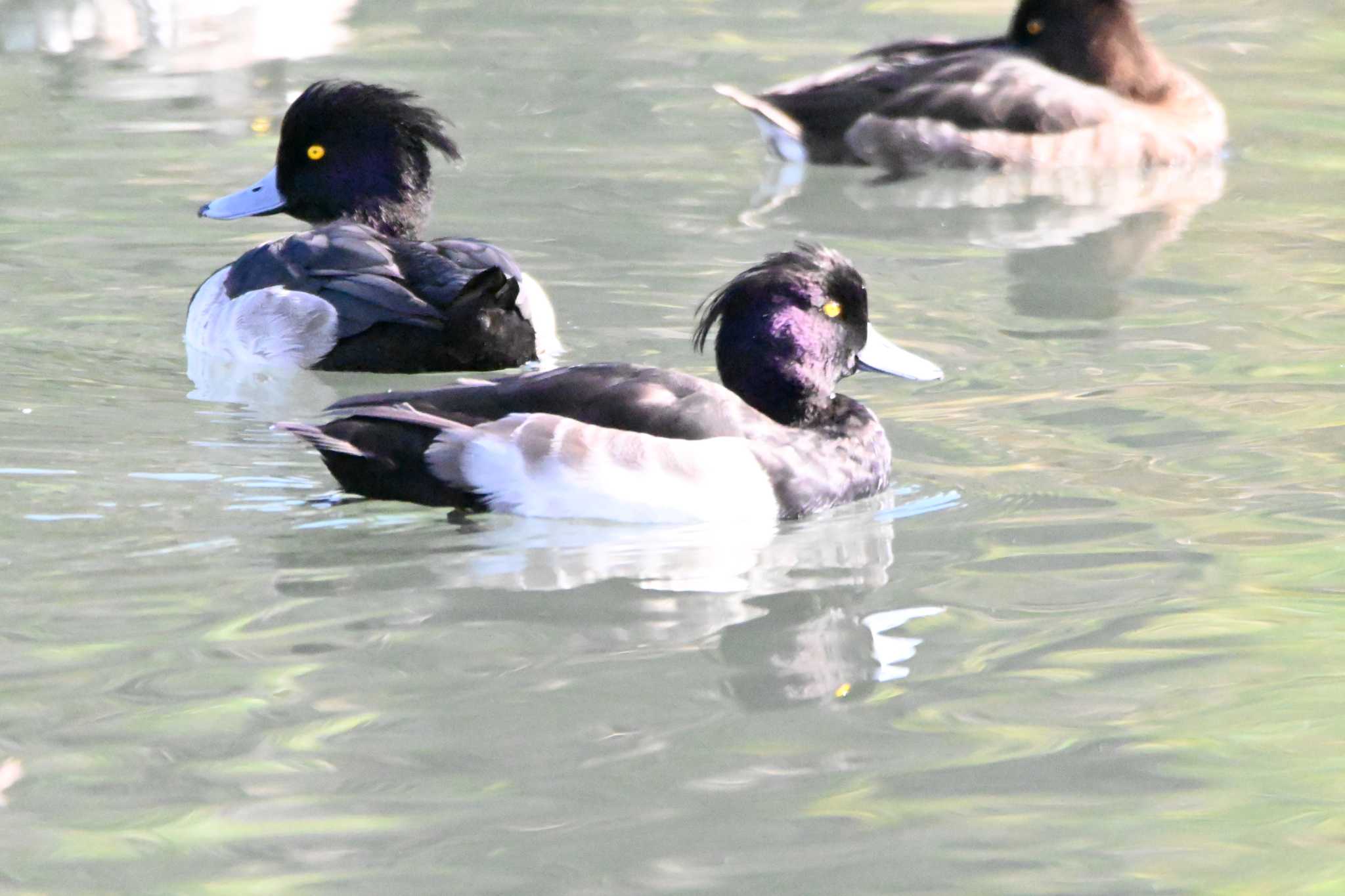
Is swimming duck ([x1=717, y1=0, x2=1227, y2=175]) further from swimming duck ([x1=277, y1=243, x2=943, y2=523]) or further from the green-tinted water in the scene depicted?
swimming duck ([x1=277, y1=243, x2=943, y2=523])

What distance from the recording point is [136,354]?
318 inches

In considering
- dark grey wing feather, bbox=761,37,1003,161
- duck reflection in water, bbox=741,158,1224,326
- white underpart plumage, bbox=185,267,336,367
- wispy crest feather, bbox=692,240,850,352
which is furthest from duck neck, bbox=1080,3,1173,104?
wispy crest feather, bbox=692,240,850,352

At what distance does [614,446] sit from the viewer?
6.08 m

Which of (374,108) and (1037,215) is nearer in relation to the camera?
(374,108)

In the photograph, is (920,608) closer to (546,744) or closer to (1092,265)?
(546,744)

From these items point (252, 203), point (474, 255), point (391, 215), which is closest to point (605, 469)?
point (474, 255)

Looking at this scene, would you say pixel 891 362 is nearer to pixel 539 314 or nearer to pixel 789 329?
pixel 789 329

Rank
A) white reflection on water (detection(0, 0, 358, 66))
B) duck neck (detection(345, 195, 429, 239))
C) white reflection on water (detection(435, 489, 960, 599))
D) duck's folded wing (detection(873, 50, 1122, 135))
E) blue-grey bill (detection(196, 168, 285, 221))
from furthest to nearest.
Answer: white reflection on water (detection(0, 0, 358, 66)) < duck's folded wing (detection(873, 50, 1122, 135)) < blue-grey bill (detection(196, 168, 285, 221)) < duck neck (detection(345, 195, 429, 239)) < white reflection on water (detection(435, 489, 960, 599))

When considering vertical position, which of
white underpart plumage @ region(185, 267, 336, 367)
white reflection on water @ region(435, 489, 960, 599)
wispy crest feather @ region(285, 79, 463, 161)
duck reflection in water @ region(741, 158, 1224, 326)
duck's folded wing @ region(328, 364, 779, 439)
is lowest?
white reflection on water @ region(435, 489, 960, 599)

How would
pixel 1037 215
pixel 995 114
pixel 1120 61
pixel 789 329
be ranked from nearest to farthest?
pixel 789 329, pixel 1037 215, pixel 995 114, pixel 1120 61

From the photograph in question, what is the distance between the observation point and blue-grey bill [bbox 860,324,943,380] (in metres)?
6.86

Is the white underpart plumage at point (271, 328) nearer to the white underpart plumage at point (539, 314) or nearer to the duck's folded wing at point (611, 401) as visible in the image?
the white underpart plumage at point (539, 314)

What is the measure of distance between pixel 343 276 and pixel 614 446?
219cm

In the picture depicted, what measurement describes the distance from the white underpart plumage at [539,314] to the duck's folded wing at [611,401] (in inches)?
61.6
